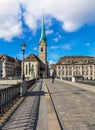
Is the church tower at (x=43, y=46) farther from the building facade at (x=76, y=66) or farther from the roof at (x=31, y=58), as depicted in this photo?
the building facade at (x=76, y=66)

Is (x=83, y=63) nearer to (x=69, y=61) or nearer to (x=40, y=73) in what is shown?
(x=69, y=61)

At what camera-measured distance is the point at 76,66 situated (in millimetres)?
167000

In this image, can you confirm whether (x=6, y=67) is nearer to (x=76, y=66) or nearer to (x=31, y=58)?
(x=31, y=58)

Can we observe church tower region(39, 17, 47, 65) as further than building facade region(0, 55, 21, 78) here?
Yes

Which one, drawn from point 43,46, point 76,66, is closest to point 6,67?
point 43,46

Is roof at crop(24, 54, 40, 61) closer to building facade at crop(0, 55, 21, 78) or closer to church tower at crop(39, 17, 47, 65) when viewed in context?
building facade at crop(0, 55, 21, 78)

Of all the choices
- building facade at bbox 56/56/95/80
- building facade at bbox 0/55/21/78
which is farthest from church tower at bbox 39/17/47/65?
building facade at bbox 0/55/21/78

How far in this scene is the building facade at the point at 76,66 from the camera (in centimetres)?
16450

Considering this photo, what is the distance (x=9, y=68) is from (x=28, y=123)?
16930 cm

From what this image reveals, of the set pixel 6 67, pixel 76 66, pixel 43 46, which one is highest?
pixel 43 46

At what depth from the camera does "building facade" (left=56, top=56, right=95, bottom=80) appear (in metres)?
164

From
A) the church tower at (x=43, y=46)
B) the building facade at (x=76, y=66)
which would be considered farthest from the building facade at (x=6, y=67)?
the building facade at (x=76, y=66)

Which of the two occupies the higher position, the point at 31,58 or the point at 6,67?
the point at 31,58

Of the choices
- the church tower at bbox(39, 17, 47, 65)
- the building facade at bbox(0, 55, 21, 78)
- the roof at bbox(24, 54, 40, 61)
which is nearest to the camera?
the building facade at bbox(0, 55, 21, 78)
